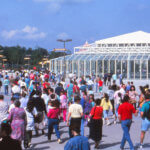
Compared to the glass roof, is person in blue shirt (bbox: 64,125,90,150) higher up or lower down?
lower down

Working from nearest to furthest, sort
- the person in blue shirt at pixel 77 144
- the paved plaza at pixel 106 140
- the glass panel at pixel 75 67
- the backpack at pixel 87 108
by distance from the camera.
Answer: the person in blue shirt at pixel 77 144 → the paved plaza at pixel 106 140 → the backpack at pixel 87 108 → the glass panel at pixel 75 67

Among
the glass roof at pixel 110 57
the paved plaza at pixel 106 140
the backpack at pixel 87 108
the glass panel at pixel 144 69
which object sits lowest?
the paved plaza at pixel 106 140

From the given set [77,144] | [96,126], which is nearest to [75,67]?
[96,126]

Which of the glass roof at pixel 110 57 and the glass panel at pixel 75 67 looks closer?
the glass roof at pixel 110 57

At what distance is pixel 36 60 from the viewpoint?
404 ft

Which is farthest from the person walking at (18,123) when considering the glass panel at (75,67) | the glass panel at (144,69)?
the glass panel at (75,67)

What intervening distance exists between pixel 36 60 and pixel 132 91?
10836 centimetres

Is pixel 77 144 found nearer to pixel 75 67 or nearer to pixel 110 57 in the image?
pixel 110 57

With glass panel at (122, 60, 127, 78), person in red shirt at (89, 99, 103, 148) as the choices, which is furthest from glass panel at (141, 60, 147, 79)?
person in red shirt at (89, 99, 103, 148)

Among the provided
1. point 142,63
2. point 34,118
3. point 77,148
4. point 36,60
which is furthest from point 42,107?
point 36,60

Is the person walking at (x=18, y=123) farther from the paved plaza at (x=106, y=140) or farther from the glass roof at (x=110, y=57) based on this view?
the glass roof at (x=110, y=57)

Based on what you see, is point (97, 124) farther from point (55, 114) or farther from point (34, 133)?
point (34, 133)

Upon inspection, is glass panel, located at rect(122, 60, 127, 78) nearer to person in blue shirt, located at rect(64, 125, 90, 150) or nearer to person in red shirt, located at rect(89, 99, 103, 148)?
person in red shirt, located at rect(89, 99, 103, 148)

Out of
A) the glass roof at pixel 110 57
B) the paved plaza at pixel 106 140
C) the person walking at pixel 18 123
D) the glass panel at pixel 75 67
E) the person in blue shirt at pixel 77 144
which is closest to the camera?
the person in blue shirt at pixel 77 144
